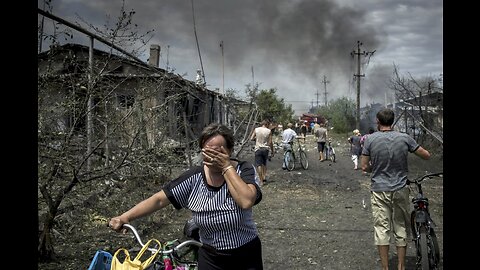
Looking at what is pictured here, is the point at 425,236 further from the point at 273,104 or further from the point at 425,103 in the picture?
the point at 273,104

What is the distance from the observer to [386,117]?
4.52 m

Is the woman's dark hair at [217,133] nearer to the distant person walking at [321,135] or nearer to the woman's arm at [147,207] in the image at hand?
the woman's arm at [147,207]

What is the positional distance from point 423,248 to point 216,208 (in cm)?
267

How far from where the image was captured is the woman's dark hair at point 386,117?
4520 mm

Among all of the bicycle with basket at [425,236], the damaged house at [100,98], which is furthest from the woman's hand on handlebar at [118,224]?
the bicycle with basket at [425,236]

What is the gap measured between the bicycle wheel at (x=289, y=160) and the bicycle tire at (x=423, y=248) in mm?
9889

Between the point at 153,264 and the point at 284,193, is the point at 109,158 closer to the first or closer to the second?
the point at 153,264

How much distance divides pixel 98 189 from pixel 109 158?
1.93 feet

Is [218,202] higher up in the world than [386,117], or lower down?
lower down

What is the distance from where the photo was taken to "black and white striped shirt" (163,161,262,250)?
2.65 metres

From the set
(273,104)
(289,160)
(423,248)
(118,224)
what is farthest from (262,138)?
(273,104)

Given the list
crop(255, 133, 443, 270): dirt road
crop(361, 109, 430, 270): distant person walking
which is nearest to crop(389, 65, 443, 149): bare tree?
crop(255, 133, 443, 270): dirt road
